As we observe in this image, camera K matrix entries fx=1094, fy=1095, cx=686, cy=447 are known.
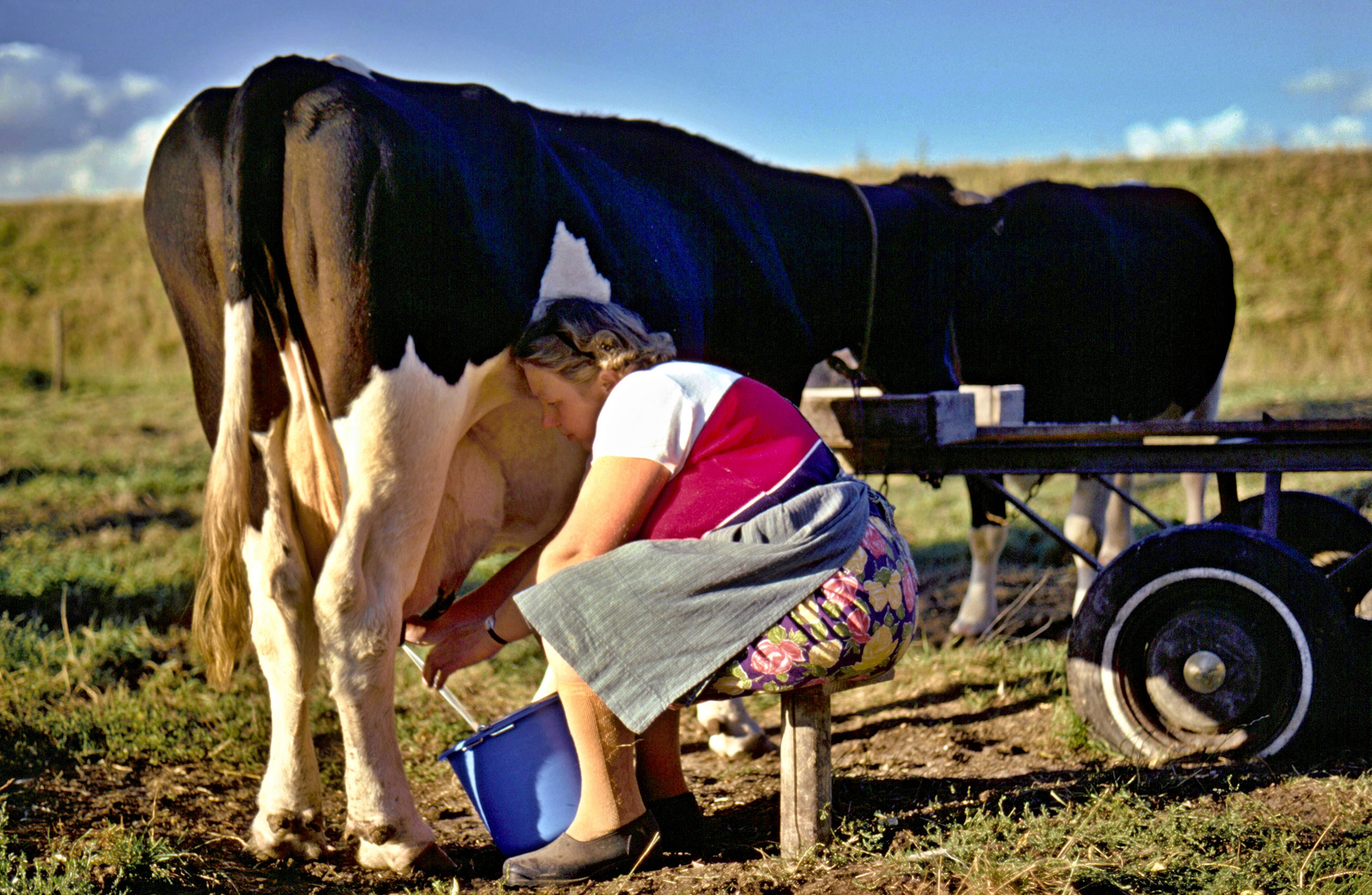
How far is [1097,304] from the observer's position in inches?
246

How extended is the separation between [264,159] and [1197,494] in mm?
5483

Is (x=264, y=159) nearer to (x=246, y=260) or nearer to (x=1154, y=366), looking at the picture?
(x=246, y=260)

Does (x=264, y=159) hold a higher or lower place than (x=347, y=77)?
lower

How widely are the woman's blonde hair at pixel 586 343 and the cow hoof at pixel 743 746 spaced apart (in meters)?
1.56

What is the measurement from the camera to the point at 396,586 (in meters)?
2.90

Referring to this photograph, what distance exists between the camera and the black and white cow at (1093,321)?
5.79m

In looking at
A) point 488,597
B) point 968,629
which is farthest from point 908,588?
point 968,629

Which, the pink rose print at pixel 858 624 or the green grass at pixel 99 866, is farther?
the green grass at pixel 99 866

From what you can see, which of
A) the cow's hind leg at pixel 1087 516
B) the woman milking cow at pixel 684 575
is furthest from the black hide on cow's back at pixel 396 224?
the cow's hind leg at pixel 1087 516

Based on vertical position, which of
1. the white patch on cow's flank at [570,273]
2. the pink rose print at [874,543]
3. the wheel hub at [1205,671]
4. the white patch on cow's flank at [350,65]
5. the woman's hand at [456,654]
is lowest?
the wheel hub at [1205,671]

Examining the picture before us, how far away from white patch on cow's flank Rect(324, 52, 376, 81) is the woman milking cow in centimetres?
107

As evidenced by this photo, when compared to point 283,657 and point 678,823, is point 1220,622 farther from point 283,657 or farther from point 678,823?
point 283,657

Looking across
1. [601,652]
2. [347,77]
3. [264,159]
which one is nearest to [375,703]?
[601,652]

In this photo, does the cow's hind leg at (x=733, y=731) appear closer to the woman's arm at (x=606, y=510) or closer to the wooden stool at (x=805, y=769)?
the wooden stool at (x=805, y=769)
